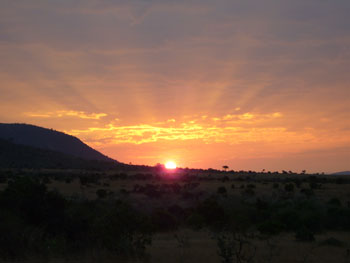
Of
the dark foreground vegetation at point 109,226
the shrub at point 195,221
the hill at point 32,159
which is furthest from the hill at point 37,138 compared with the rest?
the dark foreground vegetation at point 109,226

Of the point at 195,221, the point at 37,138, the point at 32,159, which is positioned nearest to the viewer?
the point at 195,221

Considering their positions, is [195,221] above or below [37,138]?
below

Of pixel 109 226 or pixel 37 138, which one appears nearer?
pixel 109 226

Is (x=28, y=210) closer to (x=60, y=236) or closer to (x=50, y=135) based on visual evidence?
(x=60, y=236)

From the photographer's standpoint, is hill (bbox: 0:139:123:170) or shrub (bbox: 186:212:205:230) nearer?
shrub (bbox: 186:212:205:230)

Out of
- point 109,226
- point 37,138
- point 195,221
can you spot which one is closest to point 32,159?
point 37,138

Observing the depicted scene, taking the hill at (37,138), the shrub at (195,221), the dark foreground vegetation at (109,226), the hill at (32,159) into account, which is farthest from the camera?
the hill at (37,138)

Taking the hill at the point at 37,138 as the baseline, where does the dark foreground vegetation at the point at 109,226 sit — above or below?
below

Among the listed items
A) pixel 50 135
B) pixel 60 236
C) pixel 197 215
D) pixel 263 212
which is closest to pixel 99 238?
pixel 60 236

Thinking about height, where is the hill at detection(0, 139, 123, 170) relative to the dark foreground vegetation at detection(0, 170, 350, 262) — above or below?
above

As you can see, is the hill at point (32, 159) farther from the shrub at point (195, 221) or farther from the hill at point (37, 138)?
the shrub at point (195, 221)

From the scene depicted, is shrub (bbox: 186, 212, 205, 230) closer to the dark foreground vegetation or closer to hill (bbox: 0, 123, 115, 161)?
the dark foreground vegetation

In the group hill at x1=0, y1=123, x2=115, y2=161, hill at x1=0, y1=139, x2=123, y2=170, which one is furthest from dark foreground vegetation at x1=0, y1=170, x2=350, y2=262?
hill at x1=0, y1=123, x2=115, y2=161

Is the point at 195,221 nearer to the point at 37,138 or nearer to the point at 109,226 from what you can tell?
the point at 109,226
